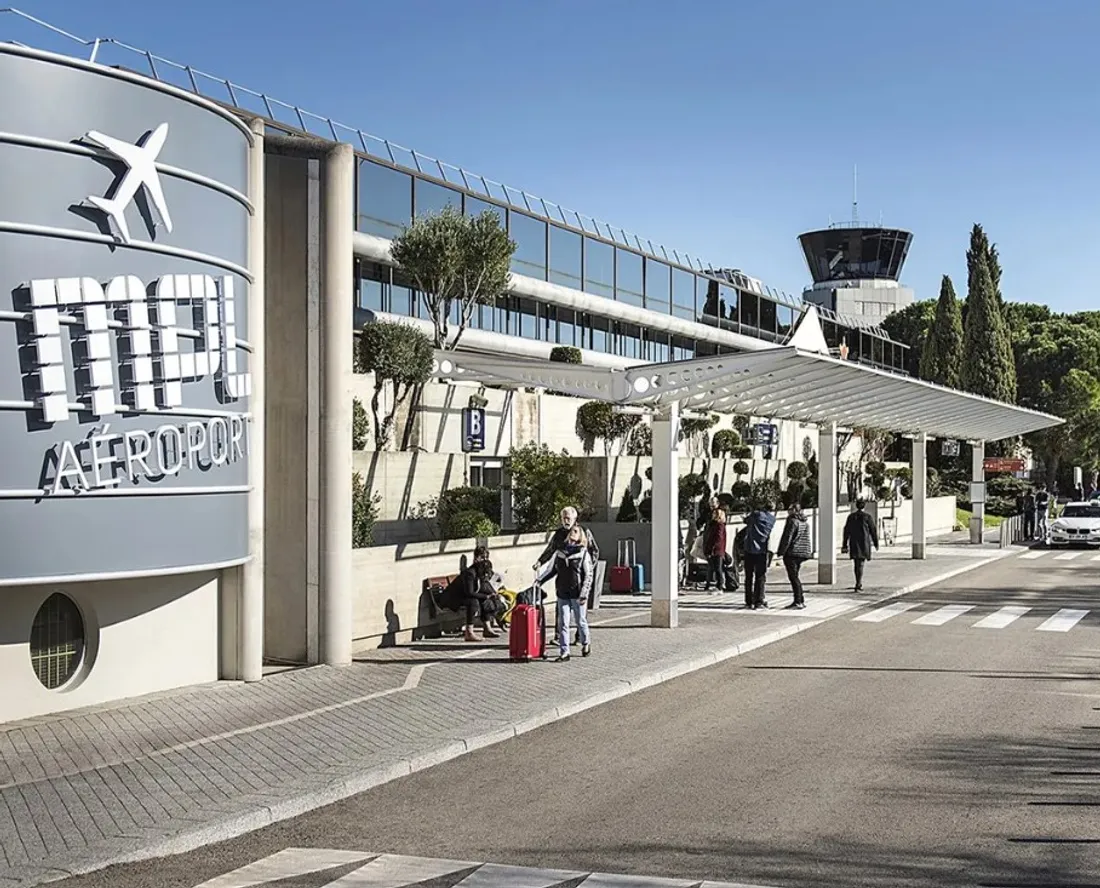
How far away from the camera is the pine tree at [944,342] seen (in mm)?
76188

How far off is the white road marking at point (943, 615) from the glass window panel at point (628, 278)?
33.2 meters

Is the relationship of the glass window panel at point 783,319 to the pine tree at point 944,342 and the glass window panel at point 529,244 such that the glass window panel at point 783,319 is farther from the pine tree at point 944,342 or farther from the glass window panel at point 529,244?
the glass window panel at point 529,244

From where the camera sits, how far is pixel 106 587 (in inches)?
500

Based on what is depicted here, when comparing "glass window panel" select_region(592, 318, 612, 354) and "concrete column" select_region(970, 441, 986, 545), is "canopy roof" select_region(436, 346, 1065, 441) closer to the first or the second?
"concrete column" select_region(970, 441, 986, 545)

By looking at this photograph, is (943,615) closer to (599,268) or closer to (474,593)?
(474,593)

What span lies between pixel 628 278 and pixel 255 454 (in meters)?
43.1

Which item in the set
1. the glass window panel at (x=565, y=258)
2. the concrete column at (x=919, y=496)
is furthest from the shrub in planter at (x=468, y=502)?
the glass window panel at (x=565, y=258)

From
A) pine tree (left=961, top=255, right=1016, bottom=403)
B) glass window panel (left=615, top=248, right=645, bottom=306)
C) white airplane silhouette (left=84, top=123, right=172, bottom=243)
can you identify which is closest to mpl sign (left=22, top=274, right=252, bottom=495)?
white airplane silhouette (left=84, top=123, right=172, bottom=243)

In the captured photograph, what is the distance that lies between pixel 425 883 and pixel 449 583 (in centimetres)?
1080

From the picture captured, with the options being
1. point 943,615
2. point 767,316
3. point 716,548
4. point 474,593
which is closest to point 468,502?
point 716,548

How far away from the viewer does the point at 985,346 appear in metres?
72.2

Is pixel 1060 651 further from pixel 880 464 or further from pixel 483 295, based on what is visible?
pixel 880 464

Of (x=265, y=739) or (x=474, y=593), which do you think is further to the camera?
(x=474, y=593)

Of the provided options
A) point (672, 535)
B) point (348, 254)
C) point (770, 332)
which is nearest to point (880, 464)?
point (770, 332)
